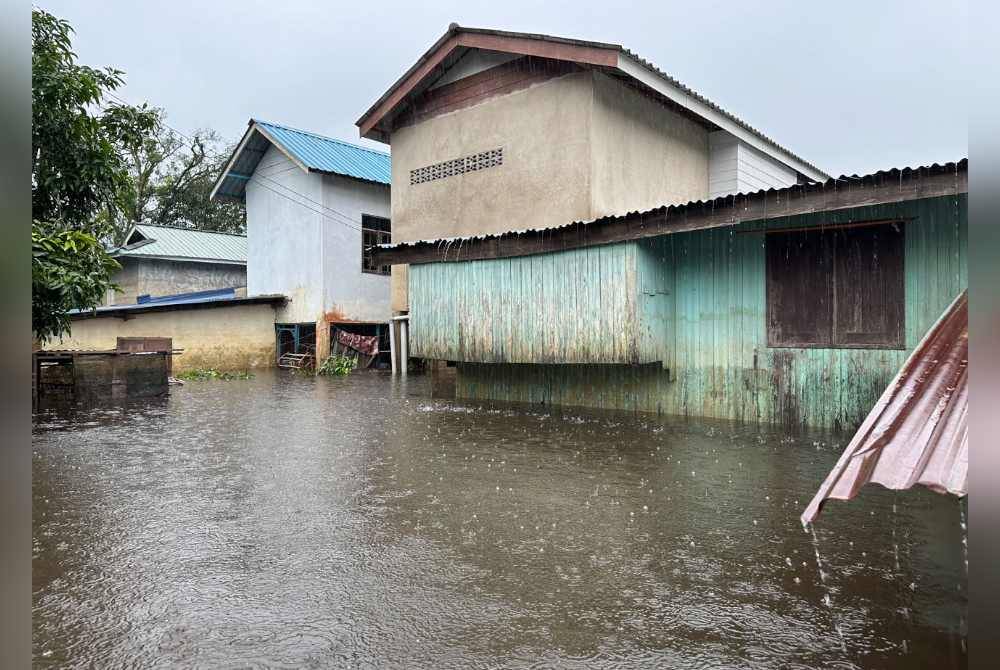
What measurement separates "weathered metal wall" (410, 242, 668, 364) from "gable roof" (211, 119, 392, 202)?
34.0ft

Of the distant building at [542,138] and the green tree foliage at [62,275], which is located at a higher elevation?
the distant building at [542,138]

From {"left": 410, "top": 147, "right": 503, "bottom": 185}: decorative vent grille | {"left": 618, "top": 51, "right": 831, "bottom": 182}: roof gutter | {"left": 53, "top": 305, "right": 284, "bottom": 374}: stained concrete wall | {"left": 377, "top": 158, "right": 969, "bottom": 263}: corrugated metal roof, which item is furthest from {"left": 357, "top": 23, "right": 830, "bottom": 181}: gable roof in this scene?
{"left": 53, "top": 305, "right": 284, "bottom": 374}: stained concrete wall

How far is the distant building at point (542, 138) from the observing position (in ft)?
38.9

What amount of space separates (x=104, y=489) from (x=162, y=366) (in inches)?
352

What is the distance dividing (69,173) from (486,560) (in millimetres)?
8205

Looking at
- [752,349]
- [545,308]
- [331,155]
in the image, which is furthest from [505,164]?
[331,155]

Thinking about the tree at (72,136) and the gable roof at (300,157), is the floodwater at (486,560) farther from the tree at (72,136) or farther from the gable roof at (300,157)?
the gable roof at (300,157)

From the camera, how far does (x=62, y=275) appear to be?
762 centimetres

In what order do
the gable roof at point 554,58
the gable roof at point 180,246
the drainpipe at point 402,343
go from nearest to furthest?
the gable roof at point 554,58 < the drainpipe at point 402,343 < the gable roof at point 180,246

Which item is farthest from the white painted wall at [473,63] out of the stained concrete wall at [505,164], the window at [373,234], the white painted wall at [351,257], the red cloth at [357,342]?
the red cloth at [357,342]

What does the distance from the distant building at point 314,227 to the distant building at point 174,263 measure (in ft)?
20.1

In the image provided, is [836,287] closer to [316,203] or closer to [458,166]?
[458,166]

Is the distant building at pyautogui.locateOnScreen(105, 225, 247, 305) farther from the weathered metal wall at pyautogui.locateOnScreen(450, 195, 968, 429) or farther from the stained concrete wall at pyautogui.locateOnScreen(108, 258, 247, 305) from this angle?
the weathered metal wall at pyautogui.locateOnScreen(450, 195, 968, 429)
